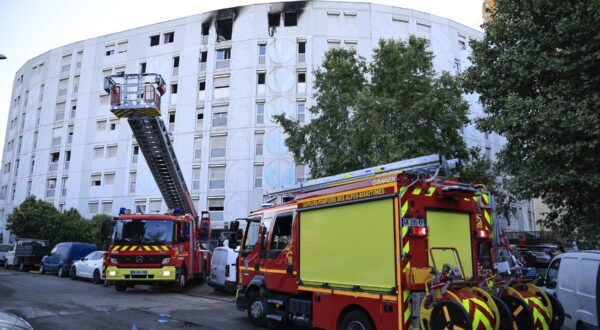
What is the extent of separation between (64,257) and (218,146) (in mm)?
13189

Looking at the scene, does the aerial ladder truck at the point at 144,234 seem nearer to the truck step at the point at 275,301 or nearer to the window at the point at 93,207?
the truck step at the point at 275,301

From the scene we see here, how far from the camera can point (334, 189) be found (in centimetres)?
748

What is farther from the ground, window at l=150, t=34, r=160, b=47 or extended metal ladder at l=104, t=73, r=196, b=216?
window at l=150, t=34, r=160, b=47

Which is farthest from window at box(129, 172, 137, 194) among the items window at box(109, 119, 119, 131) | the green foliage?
window at box(109, 119, 119, 131)

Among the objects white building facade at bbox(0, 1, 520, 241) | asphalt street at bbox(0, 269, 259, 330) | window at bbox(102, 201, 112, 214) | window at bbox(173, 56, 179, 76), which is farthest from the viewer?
window at bbox(102, 201, 112, 214)

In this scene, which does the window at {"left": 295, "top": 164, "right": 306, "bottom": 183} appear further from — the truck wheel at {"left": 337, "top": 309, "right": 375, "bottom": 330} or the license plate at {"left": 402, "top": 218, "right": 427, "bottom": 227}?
the license plate at {"left": 402, "top": 218, "right": 427, "bottom": 227}

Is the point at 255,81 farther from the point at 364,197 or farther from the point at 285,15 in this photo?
the point at 364,197

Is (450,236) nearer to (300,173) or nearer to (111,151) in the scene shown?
(300,173)

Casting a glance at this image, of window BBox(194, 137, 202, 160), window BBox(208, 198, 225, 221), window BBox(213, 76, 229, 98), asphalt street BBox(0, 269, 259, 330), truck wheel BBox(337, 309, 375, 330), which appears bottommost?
asphalt street BBox(0, 269, 259, 330)

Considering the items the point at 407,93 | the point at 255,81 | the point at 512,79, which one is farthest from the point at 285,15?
the point at 512,79

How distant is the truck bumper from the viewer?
1438 centimetres

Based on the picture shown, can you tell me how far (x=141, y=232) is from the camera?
581 inches

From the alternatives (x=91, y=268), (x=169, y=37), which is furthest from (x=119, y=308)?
(x=169, y=37)

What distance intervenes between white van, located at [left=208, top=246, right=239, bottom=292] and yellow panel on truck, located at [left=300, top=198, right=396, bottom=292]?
25.0ft
